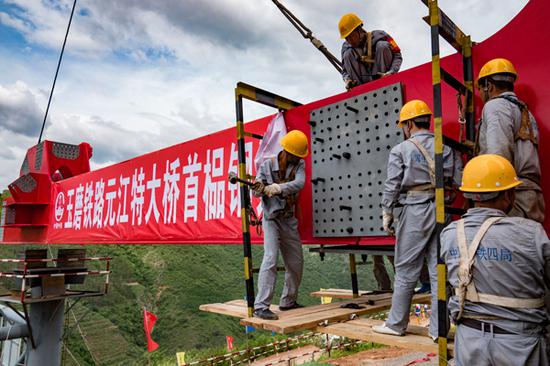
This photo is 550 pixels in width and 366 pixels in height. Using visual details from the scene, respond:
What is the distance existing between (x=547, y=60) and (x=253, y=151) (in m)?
3.13

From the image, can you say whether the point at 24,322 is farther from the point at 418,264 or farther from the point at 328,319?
the point at 418,264

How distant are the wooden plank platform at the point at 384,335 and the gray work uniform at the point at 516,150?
883 mm

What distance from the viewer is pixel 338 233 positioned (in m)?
3.64

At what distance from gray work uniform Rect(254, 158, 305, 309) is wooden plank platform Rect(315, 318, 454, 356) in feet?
2.07

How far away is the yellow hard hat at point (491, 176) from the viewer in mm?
1786

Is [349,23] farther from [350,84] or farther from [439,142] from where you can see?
[439,142]

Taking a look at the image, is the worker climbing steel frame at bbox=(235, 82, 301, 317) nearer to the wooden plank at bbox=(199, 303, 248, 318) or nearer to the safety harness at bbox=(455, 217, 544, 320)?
the wooden plank at bbox=(199, 303, 248, 318)

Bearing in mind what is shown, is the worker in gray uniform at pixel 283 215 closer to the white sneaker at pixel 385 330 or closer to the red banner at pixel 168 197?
the white sneaker at pixel 385 330

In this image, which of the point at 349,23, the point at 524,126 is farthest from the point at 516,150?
the point at 349,23

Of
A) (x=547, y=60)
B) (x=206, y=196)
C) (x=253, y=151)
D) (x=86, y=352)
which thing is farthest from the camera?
(x=86, y=352)

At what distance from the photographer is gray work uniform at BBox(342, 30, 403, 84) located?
387 cm

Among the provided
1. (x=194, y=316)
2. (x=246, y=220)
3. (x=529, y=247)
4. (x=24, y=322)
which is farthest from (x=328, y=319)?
(x=194, y=316)

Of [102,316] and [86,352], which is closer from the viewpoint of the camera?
[86,352]

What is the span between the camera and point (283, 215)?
Result: 3.53m
